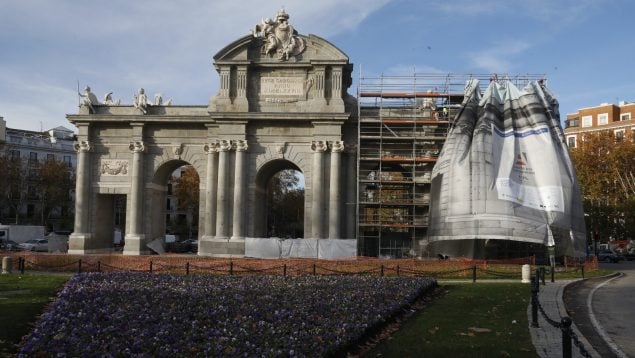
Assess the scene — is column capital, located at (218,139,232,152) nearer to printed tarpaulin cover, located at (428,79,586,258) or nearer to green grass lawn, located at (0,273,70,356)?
printed tarpaulin cover, located at (428,79,586,258)

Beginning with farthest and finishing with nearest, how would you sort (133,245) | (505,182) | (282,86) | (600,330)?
(133,245) → (282,86) → (505,182) → (600,330)

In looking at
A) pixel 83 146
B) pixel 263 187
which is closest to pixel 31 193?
pixel 83 146

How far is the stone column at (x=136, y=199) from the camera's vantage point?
44.7 meters

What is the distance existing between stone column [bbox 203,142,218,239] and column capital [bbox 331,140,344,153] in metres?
8.34

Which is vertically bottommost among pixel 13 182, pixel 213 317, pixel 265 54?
pixel 213 317

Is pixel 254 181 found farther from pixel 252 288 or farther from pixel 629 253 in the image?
pixel 629 253

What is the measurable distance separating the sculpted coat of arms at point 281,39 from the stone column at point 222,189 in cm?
722

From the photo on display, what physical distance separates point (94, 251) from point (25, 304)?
2830cm

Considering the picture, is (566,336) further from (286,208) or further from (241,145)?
(286,208)

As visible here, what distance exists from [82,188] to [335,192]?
62.2 ft

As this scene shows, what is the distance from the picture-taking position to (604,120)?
9131cm

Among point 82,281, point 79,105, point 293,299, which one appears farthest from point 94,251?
point 293,299

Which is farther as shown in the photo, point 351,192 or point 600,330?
point 351,192

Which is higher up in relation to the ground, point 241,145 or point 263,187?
point 241,145
